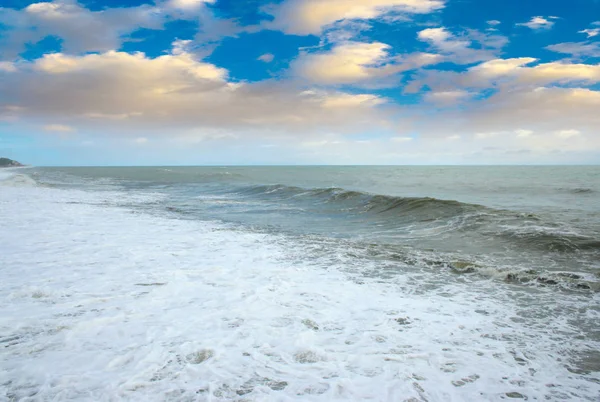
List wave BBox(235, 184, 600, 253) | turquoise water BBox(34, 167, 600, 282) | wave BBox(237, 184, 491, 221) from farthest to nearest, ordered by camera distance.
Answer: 1. wave BBox(237, 184, 491, 221)
2. wave BBox(235, 184, 600, 253)
3. turquoise water BBox(34, 167, 600, 282)

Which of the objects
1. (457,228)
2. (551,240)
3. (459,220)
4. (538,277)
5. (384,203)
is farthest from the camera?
(384,203)

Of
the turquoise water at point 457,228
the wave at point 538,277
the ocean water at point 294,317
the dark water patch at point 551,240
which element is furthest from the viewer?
the dark water patch at point 551,240

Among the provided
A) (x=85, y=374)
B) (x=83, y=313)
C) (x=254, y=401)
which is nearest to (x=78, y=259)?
(x=83, y=313)

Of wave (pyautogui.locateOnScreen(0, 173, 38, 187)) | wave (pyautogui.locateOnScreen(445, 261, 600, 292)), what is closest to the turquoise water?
wave (pyautogui.locateOnScreen(445, 261, 600, 292))

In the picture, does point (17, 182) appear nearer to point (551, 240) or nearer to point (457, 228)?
point (457, 228)

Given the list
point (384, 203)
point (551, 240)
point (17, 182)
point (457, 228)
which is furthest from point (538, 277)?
point (17, 182)

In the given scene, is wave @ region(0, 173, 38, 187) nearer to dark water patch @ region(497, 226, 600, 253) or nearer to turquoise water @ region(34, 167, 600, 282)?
turquoise water @ region(34, 167, 600, 282)

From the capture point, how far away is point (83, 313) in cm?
502

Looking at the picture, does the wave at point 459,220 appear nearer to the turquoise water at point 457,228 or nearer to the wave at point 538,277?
the turquoise water at point 457,228

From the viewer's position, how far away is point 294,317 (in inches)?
203

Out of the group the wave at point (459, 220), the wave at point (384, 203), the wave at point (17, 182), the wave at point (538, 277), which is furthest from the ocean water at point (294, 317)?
the wave at point (17, 182)

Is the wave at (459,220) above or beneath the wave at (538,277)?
above

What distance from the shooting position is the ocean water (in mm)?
3580

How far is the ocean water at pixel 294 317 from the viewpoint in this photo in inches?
141
